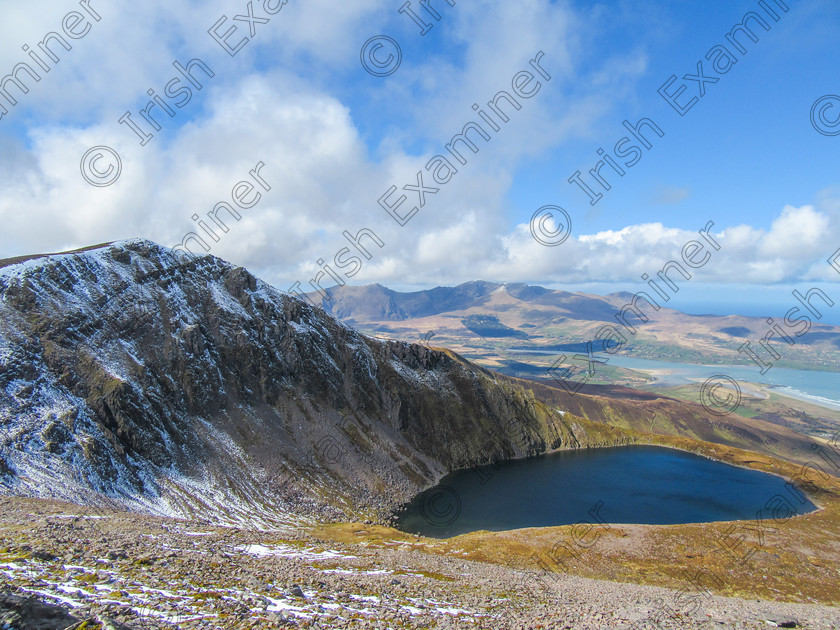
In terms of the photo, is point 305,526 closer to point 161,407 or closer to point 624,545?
point 161,407

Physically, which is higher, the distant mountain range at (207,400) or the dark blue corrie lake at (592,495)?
the distant mountain range at (207,400)

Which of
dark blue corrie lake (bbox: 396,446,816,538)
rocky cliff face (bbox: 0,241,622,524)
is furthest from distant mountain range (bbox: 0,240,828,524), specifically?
dark blue corrie lake (bbox: 396,446,816,538)

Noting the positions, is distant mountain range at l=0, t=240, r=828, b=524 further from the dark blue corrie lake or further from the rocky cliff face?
the dark blue corrie lake

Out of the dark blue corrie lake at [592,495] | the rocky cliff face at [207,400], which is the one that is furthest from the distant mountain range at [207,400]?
the dark blue corrie lake at [592,495]

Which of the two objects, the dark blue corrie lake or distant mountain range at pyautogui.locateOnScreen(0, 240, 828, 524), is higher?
distant mountain range at pyautogui.locateOnScreen(0, 240, 828, 524)

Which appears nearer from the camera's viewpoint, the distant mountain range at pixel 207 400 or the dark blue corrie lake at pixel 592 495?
the distant mountain range at pixel 207 400

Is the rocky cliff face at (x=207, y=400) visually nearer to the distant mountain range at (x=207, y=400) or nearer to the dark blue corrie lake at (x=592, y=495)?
the distant mountain range at (x=207, y=400)

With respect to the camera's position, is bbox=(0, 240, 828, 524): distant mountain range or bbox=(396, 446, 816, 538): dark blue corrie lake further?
bbox=(396, 446, 816, 538): dark blue corrie lake
